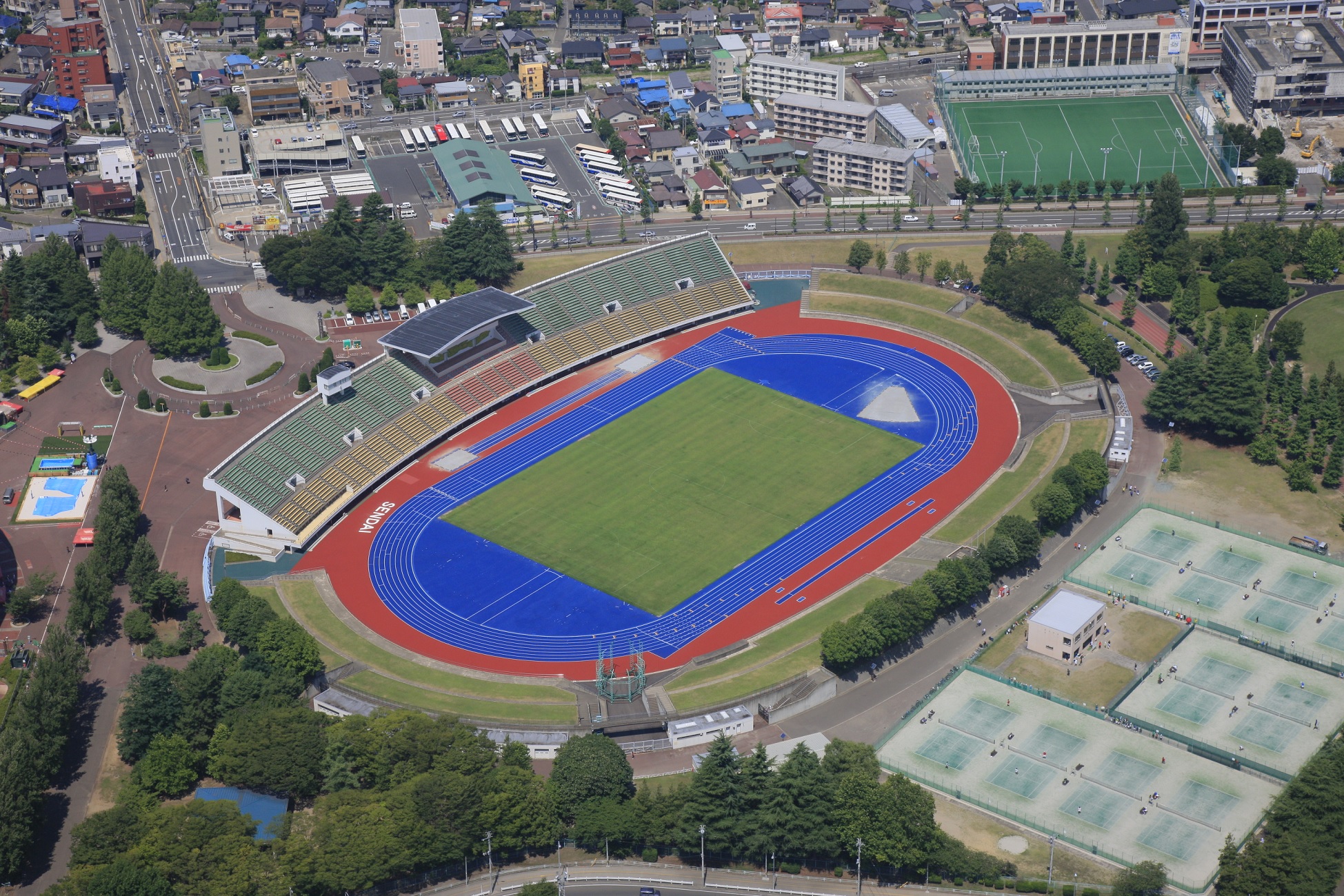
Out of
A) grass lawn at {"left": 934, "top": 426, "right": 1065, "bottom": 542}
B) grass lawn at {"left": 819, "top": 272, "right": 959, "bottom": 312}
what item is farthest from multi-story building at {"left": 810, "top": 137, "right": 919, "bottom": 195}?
grass lawn at {"left": 934, "top": 426, "right": 1065, "bottom": 542}

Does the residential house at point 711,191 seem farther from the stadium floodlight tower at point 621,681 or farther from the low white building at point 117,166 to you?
the stadium floodlight tower at point 621,681

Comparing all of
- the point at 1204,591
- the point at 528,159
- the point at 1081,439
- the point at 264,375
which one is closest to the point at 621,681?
the point at 1204,591

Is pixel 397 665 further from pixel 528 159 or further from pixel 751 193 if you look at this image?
pixel 528 159

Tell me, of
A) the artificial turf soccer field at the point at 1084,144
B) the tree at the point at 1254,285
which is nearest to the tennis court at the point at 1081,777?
the tree at the point at 1254,285

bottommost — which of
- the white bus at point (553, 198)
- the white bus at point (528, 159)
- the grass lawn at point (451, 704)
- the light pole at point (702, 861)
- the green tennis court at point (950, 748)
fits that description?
the light pole at point (702, 861)

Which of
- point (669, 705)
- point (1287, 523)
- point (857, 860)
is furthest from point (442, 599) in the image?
point (1287, 523)

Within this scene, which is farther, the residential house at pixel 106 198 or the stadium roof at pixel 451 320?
the residential house at pixel 106 198
